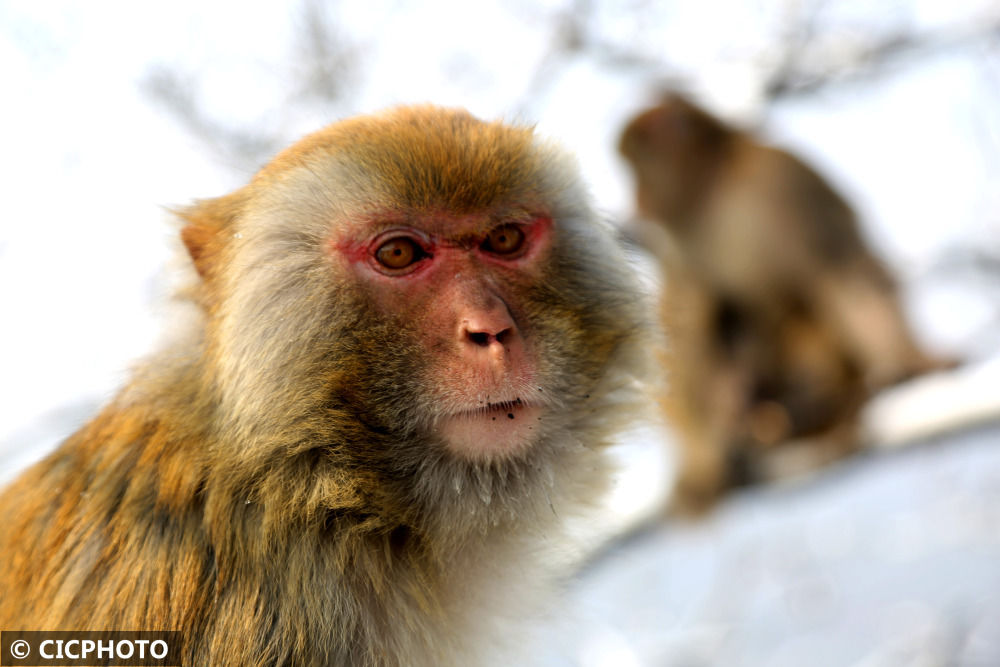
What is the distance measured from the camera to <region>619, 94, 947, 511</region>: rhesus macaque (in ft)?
23.4

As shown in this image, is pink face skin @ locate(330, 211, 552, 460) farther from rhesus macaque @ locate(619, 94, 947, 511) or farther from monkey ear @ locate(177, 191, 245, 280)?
rhesus macaque @ locate(619, 94, 947, 511)


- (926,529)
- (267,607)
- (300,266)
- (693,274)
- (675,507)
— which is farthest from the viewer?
(926,529)

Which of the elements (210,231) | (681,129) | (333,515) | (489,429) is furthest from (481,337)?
(681,129)

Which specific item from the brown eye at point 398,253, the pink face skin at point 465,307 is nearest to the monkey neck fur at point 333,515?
the pink face skin at point 465,307

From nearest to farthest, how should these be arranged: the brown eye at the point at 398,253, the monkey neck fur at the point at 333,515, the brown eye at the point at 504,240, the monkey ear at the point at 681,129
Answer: the monkey neck fur at the point at 333,515 < the brown eye at the point at 398,253 < the brown eye at the point at 504,240 < the monkey ear at the point at 681,129

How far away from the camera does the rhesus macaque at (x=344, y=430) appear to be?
5.91 ft

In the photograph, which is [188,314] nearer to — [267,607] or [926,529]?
[267,607]

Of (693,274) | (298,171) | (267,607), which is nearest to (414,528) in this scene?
(267,607)

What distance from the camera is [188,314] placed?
2061 millimetres

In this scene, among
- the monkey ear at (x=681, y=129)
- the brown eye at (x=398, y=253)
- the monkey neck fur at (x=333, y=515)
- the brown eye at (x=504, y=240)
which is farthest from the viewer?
the monkey ear at (x=681, y=129)

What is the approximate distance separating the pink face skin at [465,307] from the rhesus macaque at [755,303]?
476 centimetres

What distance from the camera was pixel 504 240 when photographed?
2104mm

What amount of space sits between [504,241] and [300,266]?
0.49 meters

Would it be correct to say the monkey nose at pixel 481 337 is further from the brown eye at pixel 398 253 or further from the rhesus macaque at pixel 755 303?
the rhesus macaque at pixel 755 303
